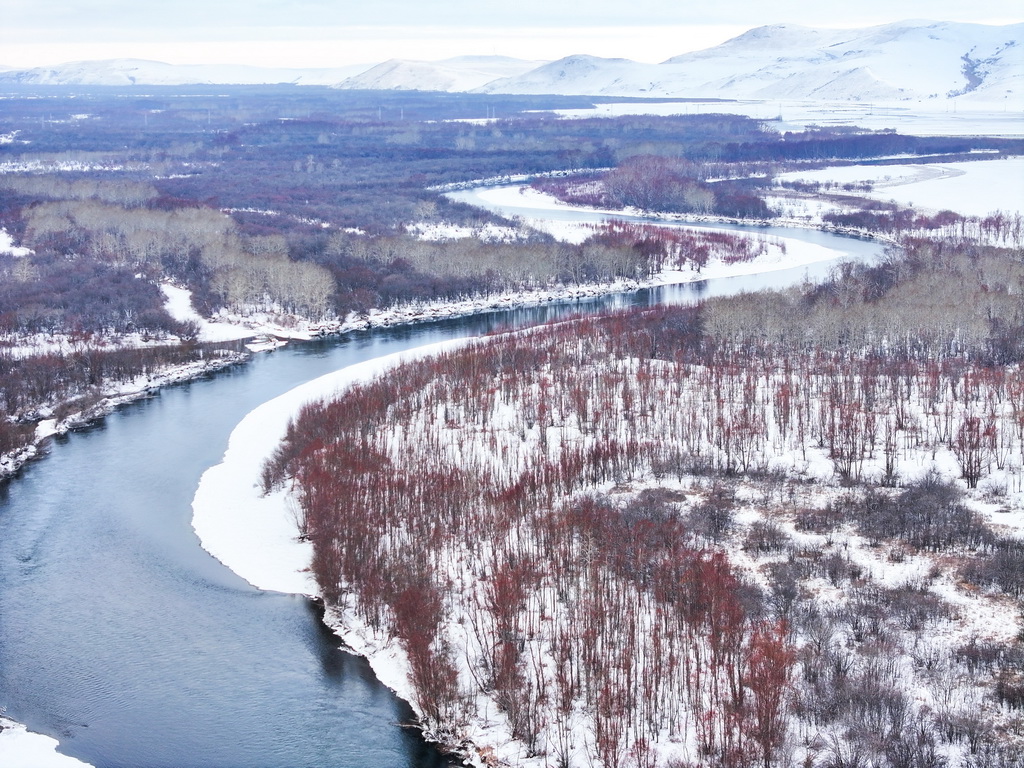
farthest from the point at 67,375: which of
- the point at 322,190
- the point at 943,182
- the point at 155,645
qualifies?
the point at 943,182

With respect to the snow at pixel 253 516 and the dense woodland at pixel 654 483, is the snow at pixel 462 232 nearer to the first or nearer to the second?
the dense woodland at pixel 654 483

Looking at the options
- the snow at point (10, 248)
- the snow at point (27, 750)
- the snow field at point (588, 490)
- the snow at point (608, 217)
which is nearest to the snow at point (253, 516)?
the snow field at point (588, 490)

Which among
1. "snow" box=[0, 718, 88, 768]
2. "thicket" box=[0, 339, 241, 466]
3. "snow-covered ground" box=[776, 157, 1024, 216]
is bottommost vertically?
"snow" box=[0, 718, 88, 768]

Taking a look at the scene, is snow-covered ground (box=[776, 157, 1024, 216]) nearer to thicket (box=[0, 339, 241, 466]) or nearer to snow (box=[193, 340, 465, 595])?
thicket (box=[0, 339, 241, 466])

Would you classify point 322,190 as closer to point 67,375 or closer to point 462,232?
point 462,232

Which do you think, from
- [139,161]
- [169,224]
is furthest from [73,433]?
[139,161]

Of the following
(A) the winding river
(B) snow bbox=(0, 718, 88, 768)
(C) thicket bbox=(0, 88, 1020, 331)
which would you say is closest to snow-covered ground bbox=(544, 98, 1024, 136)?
(C) thicket bbox=(0, 88, 1020, 331)

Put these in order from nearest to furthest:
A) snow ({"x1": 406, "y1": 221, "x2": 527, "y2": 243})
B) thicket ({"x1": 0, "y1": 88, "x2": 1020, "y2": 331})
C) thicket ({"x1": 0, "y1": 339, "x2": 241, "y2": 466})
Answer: thicket ({"x1": 0, "y1": 339, "x2": 241, "y2": 466}) → thicket ({"x1": 0, "y1": 88, "x2": 1020, "y2": 331}) → snow ({"x1": 406, "y1": 221, "x2": 527, "y2": 243})
